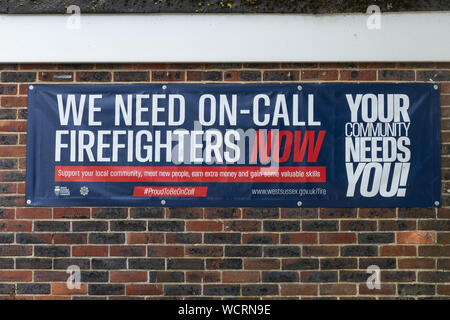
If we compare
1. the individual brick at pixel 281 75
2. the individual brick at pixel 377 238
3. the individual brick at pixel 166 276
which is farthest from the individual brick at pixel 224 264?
the individual brick at pixel 281 75

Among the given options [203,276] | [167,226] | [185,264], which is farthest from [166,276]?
[167,226]

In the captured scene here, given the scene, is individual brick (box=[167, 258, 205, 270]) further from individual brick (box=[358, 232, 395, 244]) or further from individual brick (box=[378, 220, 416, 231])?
individual brick (box=[378, 220, 416, 231])

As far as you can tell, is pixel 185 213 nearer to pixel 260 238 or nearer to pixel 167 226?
pixel 167 226

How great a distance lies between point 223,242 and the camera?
3.95m

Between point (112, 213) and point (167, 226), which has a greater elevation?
point (112, 213)

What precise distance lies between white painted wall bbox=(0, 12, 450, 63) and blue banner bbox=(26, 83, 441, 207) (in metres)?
0.26

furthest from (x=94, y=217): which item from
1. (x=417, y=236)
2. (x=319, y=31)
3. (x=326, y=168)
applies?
(x=417, y=236)

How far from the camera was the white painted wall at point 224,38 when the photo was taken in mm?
3902

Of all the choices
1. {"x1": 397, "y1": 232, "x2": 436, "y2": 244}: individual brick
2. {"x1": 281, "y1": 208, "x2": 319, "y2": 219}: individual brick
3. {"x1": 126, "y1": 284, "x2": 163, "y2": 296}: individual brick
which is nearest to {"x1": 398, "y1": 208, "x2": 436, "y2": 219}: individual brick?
{"x1": 397, "y1": 232, "x2": 436, "y2": 244}: individual brick

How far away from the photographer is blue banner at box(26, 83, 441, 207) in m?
3.94

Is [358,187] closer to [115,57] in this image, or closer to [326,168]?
[326,168]

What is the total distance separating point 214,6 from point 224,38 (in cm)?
28

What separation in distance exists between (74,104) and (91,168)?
56cm

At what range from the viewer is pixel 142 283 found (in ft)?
13.0
